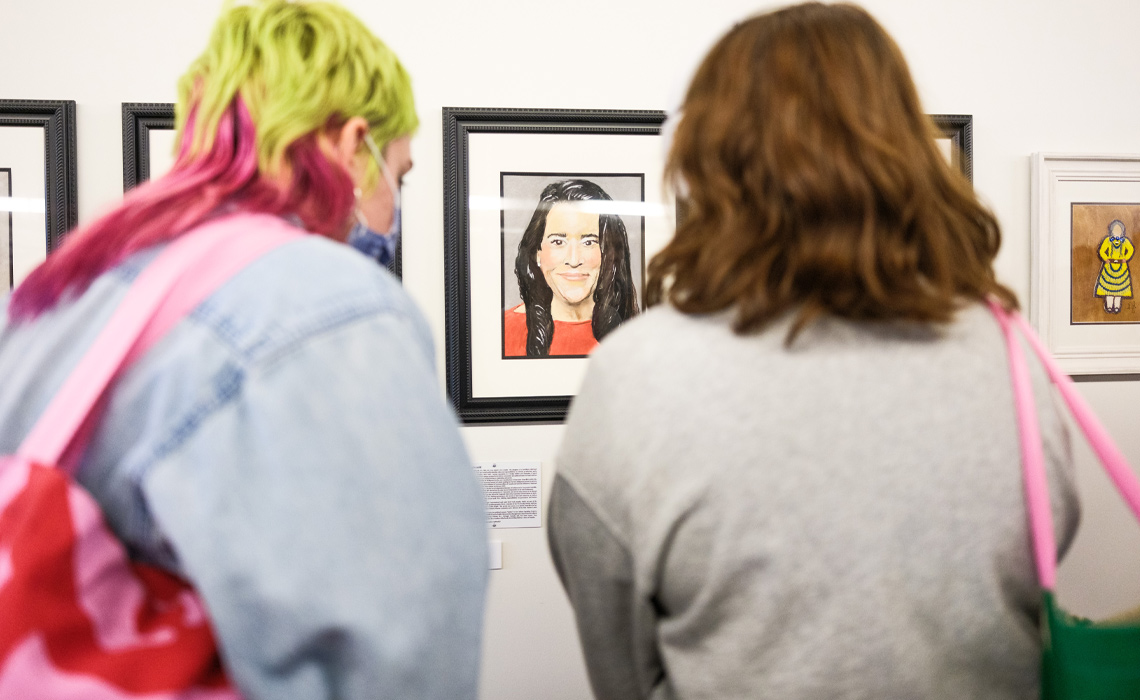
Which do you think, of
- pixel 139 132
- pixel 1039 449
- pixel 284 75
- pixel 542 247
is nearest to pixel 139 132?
pixel 139 132

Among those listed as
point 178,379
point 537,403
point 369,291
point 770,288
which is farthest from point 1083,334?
point 178,379

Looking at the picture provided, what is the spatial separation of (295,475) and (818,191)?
0.42 meters

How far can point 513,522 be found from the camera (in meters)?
1.29

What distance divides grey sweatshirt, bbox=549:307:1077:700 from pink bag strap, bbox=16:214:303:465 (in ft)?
0.98

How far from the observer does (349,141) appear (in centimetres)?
59

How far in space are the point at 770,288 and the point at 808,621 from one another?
25cm

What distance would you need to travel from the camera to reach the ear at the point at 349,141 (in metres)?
0.58

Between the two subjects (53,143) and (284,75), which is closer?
(284,75)

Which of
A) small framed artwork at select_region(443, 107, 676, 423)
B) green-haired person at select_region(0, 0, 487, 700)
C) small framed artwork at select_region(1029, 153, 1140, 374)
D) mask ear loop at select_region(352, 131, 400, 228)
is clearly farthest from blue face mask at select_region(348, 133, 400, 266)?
small framed artwork at select_region(1029, 153, 1140, 374)

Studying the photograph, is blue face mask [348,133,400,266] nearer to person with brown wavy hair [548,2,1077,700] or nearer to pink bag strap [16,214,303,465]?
pink bag strap [16,214,303,465]

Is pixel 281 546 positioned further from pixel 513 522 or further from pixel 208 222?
pixel 513 522

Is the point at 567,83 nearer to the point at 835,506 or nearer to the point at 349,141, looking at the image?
the point at 349,141

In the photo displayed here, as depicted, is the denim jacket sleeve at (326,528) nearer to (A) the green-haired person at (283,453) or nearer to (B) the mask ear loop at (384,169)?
(A) the green-haired person at (283,453)

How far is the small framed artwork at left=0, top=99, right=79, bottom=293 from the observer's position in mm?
1197
